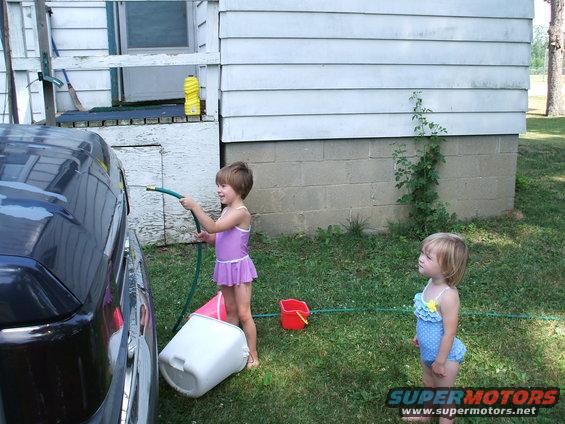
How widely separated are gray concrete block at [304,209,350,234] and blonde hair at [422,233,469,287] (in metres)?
3.12

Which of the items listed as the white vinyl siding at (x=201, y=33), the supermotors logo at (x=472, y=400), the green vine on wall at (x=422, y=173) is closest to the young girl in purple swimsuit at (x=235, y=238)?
the supermotors logo at (x=472, y=400)

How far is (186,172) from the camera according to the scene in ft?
16.9

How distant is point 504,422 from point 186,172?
328 centimetres

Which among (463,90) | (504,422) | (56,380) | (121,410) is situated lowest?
(504,422)

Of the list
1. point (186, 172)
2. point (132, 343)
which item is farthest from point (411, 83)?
point (132, 343)

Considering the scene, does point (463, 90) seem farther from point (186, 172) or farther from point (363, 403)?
point (363, 403)

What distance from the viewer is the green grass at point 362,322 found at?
9.53 feet

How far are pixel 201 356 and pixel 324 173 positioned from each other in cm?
303

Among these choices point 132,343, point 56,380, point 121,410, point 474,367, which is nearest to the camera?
point 56,380

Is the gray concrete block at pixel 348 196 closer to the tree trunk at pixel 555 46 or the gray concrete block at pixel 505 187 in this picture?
the gray concrete block at pixel 505 187

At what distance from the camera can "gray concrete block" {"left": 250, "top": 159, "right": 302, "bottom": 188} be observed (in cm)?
538

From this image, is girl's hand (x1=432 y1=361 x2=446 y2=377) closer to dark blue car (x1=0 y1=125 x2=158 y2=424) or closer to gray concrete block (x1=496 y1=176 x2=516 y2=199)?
dark blue car (x1=0 y1=125 x2=158 y2=424)

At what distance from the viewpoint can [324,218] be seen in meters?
5.65

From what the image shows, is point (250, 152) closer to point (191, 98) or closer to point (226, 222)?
point (191, 98)
